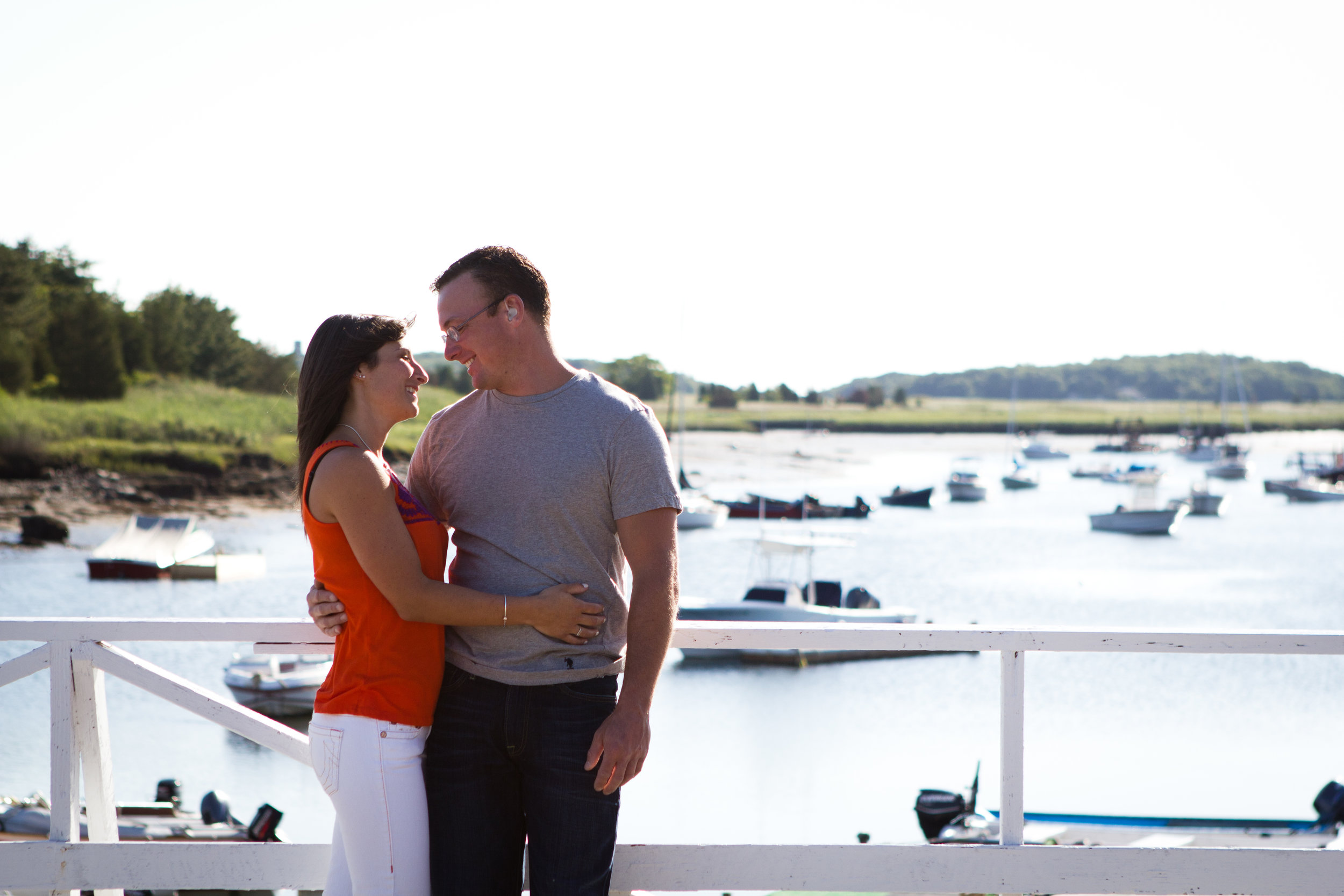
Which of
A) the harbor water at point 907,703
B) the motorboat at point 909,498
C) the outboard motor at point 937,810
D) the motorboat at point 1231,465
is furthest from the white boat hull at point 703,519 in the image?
the motorboat at point 1231,465

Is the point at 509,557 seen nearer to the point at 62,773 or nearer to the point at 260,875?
the point at 260,875

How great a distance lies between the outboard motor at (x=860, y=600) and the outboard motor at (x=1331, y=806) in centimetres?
2082

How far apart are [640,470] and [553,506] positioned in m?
0.20

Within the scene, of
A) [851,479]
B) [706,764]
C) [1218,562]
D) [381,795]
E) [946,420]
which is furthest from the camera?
[946,420]

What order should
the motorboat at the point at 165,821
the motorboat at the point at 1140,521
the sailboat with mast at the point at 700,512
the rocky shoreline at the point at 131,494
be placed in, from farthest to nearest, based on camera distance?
the motorboat at the point at 1140,521 → the sailboat with mast at the point at 700,512 → the rocky shoreline at the point at 131,494 → the motorboat at the point at 165,821

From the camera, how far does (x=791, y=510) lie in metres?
68.3

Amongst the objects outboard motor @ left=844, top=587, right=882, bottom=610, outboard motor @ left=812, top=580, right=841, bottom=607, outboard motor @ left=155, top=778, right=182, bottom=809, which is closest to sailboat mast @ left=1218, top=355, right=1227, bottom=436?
outboard motor @ left=844, top=587, right=882, bottom=610

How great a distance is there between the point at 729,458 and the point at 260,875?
102726mm

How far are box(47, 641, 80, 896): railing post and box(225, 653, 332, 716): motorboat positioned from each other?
20.9 m

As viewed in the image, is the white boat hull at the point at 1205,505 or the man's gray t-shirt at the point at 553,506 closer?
the man's gray t-shirt at the point at 553,506

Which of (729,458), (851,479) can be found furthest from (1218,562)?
(729,458)

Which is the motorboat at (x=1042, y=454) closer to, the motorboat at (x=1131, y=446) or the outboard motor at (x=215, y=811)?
the motorboat at (x=1131, y=446)

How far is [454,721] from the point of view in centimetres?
235

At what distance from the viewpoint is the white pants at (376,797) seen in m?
2.24
